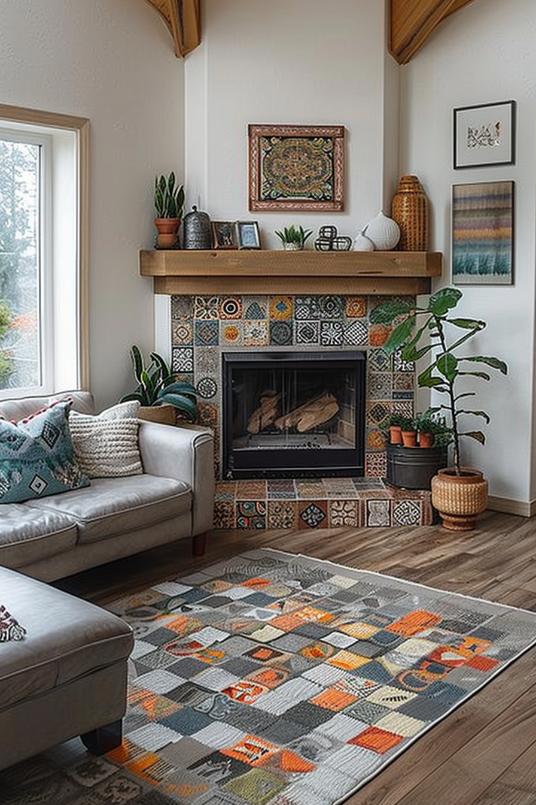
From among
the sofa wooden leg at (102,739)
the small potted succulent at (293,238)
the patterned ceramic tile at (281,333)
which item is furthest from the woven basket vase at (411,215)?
the sofa wooden leg at (102,739)

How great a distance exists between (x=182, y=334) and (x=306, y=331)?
69 cm

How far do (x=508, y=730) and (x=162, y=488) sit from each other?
189cm

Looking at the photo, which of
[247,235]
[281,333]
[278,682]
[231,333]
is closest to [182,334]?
[231,333]

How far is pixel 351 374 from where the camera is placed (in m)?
5.44

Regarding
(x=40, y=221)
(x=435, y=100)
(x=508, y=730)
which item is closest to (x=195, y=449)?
(x=40, y=221)

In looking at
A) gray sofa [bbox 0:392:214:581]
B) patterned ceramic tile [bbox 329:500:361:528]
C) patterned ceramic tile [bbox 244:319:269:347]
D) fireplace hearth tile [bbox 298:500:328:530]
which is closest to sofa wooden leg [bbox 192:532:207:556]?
gray sofa [bbox 0:392:214:581]

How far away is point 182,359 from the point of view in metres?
5.33

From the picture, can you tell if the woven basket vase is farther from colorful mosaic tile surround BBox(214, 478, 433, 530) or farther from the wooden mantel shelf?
colorful mosaic tile surround BBox(214, 478, 433, 530)

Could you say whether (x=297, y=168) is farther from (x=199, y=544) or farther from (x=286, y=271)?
(x=199, y=544)

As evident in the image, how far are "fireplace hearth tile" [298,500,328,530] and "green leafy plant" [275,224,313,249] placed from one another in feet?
4.58

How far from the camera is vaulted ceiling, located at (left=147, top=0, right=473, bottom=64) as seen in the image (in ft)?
16.5

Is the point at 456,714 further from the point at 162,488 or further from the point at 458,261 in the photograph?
the point at 458,261

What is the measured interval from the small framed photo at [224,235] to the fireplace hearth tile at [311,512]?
1.46m

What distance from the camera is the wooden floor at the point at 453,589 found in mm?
2570
